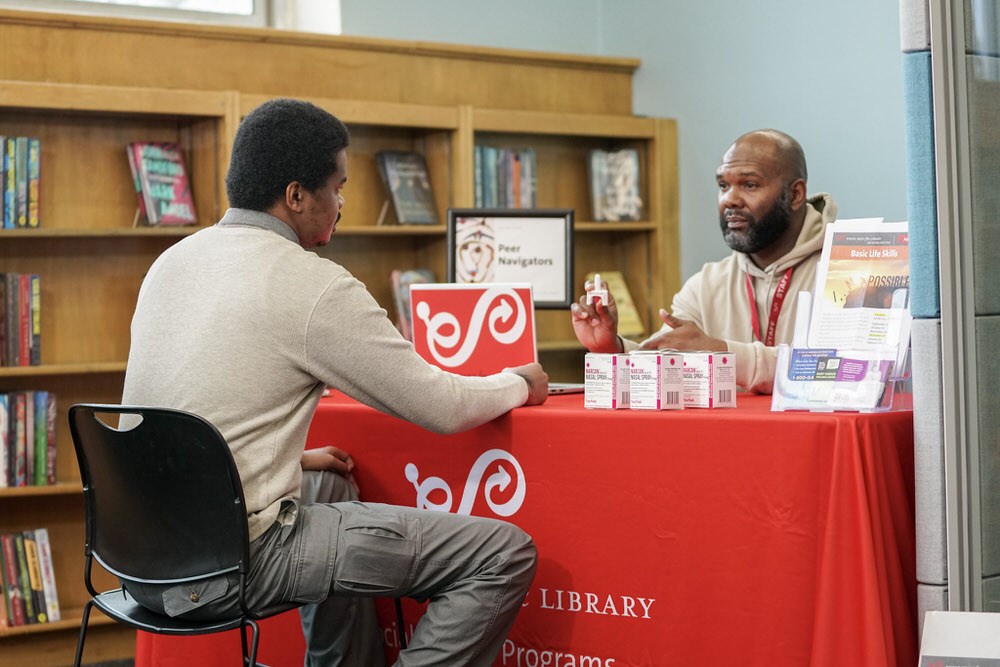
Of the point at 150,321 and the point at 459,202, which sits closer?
the point at 150,321

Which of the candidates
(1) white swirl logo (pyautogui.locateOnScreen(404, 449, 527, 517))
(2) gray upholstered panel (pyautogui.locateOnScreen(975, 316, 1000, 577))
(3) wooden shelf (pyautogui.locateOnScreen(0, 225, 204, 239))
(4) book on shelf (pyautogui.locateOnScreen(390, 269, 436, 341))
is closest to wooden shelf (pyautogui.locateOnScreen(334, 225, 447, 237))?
(4) book on shelf (pyautogui.locateOnScreen(390, 269, 436, 341))

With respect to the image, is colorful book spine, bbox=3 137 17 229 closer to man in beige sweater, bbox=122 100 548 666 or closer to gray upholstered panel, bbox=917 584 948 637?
man in beige sweater, bbox=122 100 548 666

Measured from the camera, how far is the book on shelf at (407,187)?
4.71 meters

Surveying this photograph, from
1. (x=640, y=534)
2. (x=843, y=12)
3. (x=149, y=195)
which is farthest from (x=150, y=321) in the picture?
(x=843, y=12)

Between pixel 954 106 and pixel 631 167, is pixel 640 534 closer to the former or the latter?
pixel 954 106

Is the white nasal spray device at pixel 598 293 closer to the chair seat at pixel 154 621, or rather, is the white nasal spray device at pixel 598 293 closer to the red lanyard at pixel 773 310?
the red lanyard at pixel 773 310

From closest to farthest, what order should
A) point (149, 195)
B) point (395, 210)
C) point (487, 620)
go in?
point (487, 620), point (149, 195), point (395, 210)

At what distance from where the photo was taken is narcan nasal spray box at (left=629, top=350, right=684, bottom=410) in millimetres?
2307

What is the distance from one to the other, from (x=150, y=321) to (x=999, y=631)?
4.95 ft

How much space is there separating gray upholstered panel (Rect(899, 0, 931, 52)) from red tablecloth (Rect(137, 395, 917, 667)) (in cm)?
64

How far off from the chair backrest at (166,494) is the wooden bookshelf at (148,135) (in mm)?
2112

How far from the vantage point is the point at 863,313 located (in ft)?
7.57

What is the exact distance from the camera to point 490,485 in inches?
98.5

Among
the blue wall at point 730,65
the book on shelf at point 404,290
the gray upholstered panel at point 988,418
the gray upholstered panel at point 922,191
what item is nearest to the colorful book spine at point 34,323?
the book on shelf at point 404,290
